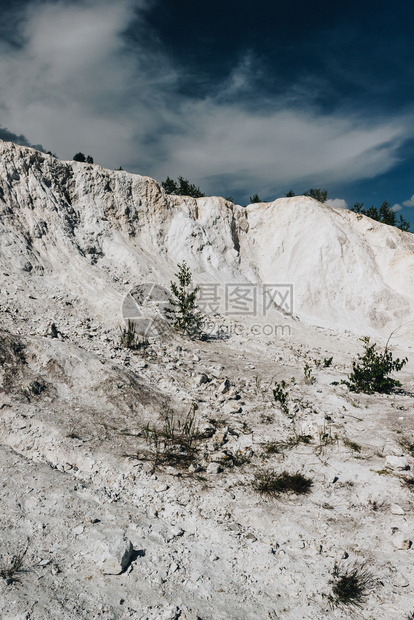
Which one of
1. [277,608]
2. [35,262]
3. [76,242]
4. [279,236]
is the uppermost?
[279,236]

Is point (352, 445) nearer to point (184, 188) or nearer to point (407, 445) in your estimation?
point (407, 445)

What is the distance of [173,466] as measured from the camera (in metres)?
6.21

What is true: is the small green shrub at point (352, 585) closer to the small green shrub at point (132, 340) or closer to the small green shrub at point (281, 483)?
the small green shrub at point (281, 483)

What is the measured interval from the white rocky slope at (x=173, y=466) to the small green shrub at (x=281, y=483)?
0.15 metres

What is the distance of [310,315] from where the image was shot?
24.9m

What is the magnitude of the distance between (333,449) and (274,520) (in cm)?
260

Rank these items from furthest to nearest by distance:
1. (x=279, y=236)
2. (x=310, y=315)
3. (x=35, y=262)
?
(x=279, y=236), (x=310, y=315), (x=35, y=262)

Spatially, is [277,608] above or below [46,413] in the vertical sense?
below

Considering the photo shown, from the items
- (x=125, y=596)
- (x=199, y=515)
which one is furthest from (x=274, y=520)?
(x=125, y=596)

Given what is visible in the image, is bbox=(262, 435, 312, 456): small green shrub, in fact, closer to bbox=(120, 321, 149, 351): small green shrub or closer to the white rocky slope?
the white rocky slope

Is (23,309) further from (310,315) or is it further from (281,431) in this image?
(310,315)

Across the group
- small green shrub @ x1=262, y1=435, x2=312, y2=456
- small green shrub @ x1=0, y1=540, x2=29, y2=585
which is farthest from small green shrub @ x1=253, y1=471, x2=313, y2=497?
small green shrub @ x1=0, y1=540, x2=29, y2=585

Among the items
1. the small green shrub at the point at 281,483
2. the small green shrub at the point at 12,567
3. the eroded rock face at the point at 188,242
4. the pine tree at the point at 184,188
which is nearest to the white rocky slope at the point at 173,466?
the small green shrub at the point at 12,567

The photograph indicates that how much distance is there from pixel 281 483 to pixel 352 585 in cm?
193
